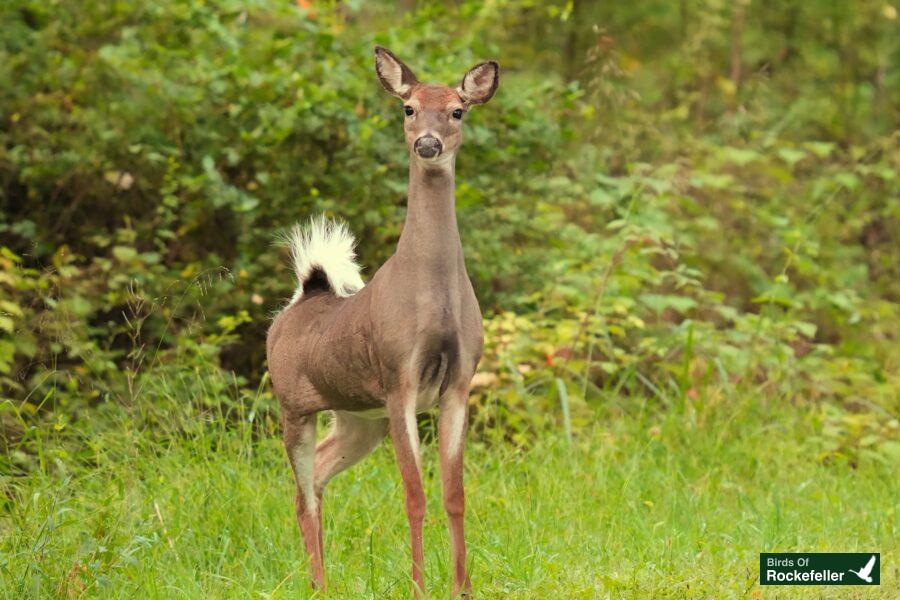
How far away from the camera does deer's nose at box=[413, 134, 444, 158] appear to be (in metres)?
4.11

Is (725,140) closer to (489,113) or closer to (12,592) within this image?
(489,113)

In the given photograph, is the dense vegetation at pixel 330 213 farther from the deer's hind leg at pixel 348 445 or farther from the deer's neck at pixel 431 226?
the deer's neck at pixel 431 226

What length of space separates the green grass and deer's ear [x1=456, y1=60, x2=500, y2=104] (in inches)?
63.8

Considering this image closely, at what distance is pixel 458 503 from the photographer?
14.0ft

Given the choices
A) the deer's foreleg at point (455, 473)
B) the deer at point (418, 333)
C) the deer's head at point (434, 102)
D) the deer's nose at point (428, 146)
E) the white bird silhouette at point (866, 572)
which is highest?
the deer's head at point (434, 102)

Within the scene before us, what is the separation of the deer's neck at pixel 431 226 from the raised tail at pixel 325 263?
2.17 feet

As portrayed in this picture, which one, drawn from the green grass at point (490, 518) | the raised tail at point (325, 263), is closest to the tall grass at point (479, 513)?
the green grass at point (490, 518)

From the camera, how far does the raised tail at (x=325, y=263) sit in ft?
16.2

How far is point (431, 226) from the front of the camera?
4.26m

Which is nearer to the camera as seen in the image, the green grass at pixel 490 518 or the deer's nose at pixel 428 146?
the deer's nose at pixel 428 146

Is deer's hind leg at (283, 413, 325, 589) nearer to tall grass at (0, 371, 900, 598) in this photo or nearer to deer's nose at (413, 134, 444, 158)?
tall grass at (0, 371, 900, 598)

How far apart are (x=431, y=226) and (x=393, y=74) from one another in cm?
60

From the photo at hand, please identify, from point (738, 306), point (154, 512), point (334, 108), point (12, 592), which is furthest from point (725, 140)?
point (12, 592)

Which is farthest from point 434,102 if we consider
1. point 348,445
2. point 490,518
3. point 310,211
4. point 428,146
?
point 310,211
